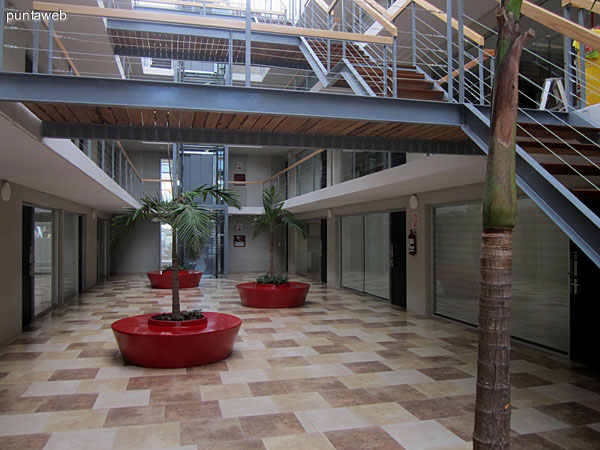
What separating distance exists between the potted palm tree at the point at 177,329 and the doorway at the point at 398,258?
Result: 5.13 meters

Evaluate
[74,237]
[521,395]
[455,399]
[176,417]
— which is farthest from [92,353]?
[74,237]

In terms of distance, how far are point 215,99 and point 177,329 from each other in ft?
9.57

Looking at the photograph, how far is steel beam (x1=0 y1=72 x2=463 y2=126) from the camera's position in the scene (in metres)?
3.94

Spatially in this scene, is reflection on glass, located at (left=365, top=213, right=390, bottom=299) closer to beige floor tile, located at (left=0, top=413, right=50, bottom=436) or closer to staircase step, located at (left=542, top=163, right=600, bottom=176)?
staircase step, located at (left=542, top=163, right=600, bottom=176)

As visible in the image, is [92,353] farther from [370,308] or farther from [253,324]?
[370,308]

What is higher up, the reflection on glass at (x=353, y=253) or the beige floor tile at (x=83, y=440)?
the reflection on glass at (x=353, y=253)

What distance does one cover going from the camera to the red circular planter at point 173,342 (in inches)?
219

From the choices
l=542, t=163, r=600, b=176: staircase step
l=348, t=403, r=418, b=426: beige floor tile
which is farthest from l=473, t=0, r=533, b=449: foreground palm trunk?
l=542, t=163, r=600, b=176: staircase step

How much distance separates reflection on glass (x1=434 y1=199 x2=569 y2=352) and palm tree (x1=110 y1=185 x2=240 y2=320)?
4.25m

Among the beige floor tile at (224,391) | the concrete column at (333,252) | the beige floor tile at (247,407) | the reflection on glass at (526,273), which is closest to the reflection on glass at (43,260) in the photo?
the beige floor tile at (224,391)

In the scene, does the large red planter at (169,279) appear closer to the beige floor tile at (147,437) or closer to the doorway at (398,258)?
the doorway at (398,258)

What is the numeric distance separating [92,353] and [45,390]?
59.3 inches

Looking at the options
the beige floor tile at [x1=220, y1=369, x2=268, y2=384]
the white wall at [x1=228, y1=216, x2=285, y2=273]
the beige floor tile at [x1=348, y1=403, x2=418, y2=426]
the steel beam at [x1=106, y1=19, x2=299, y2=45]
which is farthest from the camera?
the white wall at [x1=228, y1=216, x2=285, y2=273]

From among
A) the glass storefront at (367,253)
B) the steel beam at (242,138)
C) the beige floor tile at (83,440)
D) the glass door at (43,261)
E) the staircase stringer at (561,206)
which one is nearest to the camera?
the staircase stringer at (561,206)
